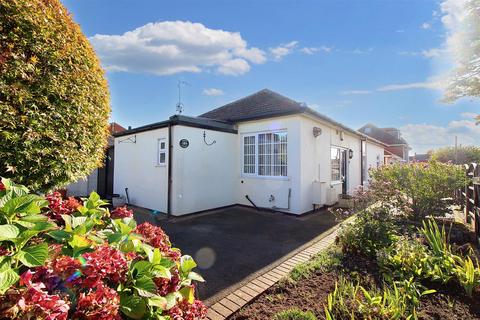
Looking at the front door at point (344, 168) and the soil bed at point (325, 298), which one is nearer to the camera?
the soil bed at point (325, 298)

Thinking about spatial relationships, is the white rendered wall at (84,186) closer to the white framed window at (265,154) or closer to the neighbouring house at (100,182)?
the neighbouring house at (100,182)

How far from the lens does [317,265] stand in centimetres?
426

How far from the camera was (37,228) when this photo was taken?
1.63m

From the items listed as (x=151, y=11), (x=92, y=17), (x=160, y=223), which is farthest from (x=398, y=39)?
(x=160, y=223)

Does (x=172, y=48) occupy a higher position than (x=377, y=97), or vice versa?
(x=172, y=48)

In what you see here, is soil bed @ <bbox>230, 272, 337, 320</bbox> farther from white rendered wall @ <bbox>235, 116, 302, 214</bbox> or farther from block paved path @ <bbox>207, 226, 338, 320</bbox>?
white rendered wall @ <bbox>235, 116, 302, 214</bbox>

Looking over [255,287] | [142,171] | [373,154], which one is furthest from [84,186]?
[373,154]

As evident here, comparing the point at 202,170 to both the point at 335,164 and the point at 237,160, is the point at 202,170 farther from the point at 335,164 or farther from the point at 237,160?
the point at 335,164

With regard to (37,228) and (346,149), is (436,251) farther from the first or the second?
(346,149)

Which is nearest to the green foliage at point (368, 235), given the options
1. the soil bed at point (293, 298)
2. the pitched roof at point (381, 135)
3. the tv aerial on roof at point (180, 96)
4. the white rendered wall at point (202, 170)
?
the soil bed at point (293, 298)

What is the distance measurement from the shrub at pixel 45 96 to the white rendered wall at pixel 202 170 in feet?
16.8

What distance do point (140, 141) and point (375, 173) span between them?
985 centimetres

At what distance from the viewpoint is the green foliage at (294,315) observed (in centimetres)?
274

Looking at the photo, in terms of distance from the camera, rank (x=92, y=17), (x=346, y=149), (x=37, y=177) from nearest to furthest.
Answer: (x=37, y=177) < (x=92, y=17) < (x=346, y=149)
